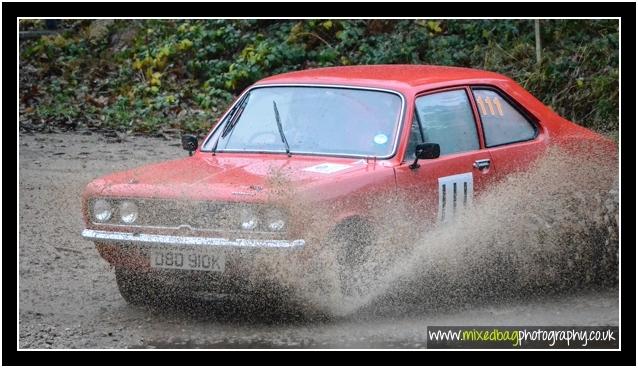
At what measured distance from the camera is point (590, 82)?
13.8 meters

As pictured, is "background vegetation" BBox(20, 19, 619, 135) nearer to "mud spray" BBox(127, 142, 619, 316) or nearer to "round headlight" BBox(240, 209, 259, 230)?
"mud spray" BBox(127, 142, 619, 316)

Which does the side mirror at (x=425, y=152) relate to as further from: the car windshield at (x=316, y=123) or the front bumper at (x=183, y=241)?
the front bumper at (x=183, y=241)

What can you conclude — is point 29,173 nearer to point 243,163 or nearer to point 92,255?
point 92,255

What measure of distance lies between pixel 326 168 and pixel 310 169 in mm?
99

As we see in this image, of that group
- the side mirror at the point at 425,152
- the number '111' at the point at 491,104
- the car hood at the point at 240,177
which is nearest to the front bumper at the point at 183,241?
the car hood at the point at 240,177

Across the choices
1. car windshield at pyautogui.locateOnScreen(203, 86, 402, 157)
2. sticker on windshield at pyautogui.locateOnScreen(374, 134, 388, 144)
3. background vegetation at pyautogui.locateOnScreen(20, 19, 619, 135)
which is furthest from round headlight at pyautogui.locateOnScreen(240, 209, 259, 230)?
background vegetation at pyautogui.locateOnScreen(20, 19, 619, 135)

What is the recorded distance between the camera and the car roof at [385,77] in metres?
8.09

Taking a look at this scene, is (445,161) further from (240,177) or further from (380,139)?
(240,177)

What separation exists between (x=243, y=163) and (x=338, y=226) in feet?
3.31

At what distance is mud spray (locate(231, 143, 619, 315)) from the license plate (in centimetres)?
21

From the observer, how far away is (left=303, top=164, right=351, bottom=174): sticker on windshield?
23.6 feet

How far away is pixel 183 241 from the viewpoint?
22.5 feet

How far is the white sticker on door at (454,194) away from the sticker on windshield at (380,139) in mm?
445

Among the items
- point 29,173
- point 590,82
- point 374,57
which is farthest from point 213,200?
point 374,57
